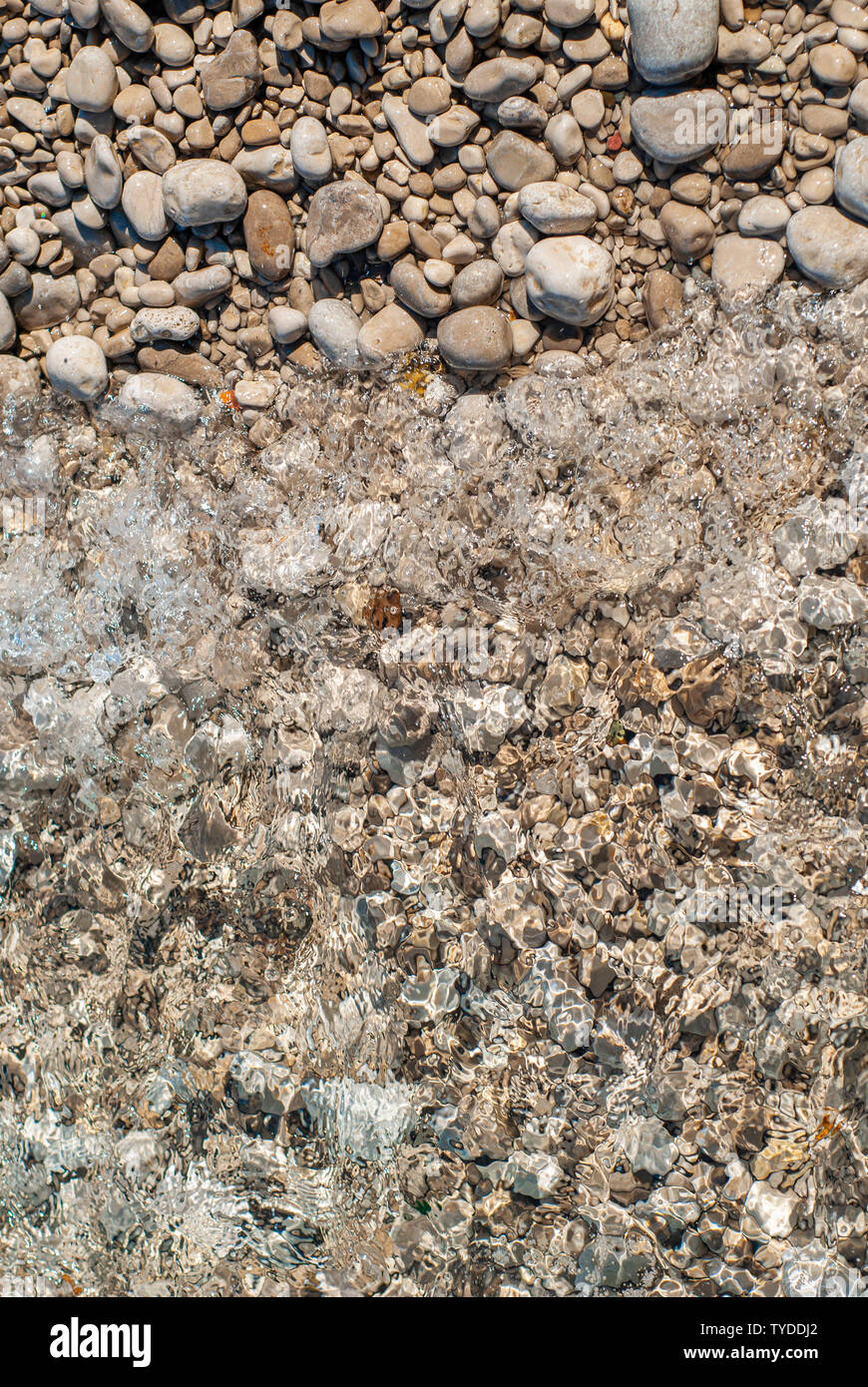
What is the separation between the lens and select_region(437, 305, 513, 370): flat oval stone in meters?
2.64

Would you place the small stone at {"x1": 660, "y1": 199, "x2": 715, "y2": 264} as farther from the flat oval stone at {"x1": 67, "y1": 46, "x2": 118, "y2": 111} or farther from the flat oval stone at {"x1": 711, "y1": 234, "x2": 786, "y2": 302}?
the flat oval stone at {"x1": 67, "y1": 46, "x2": 118, "y2": 111}

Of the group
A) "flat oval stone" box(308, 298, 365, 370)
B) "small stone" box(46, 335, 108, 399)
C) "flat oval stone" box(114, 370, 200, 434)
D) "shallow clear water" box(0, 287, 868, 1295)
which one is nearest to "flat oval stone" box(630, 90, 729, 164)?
"shallow clear water" box(0, 287, 868, 1295)

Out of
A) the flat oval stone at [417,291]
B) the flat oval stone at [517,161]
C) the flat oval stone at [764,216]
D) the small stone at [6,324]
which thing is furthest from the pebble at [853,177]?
the small stone at [6,324]

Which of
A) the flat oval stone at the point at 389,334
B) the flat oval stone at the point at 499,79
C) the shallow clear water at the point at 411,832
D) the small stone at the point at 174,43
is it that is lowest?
the shallow clear water at the point at 411,832

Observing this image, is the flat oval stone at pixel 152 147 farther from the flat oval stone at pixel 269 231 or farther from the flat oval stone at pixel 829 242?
the flat oval stone at pixel 829 242

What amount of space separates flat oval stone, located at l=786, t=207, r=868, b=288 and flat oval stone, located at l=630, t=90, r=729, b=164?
30cm

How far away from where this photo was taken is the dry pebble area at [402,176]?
8.25ft

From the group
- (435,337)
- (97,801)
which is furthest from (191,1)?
(97,801)

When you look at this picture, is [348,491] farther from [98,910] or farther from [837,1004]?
[837,1004]

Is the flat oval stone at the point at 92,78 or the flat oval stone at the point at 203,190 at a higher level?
the flat oval stone at the point at 92,78

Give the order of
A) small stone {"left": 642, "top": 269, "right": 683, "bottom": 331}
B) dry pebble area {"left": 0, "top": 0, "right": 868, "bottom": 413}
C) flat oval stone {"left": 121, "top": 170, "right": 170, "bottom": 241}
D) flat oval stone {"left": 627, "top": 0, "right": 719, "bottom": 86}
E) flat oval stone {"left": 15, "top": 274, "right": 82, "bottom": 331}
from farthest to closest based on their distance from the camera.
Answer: flat oval stone {"left": 15, "top": 274, "right": 82, "bottom": 331}, flat oval stone {"left": 121, "top": 170, "right": 170, "bottom": 241}, small stone {"left": 642, "top": 269, "right": 683, "bottom": 331}, dry pebble area {"left": 0, "top": 0, "right": 868, "bottom": 413}, flat oval stone {"left": 627, "top": 0, "right": 719, "bottom": 86}

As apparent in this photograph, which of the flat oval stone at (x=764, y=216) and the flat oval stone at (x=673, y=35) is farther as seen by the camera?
the flat oval stone at (x=764, y=216)

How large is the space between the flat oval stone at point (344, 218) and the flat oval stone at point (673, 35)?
0.76 m

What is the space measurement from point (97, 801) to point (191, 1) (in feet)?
7.13
